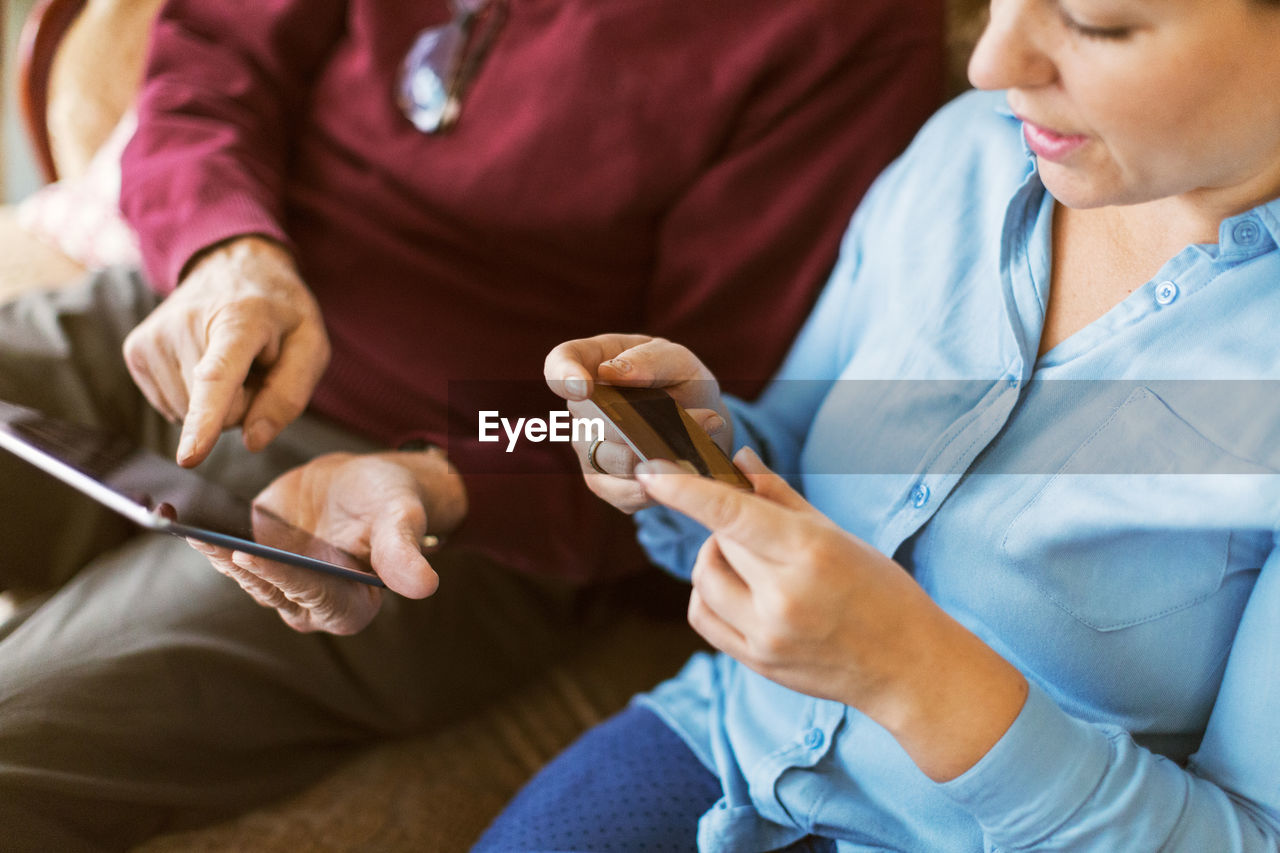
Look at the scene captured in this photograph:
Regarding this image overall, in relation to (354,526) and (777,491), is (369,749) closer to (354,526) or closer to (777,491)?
(354,526)

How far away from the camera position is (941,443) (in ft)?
2.12

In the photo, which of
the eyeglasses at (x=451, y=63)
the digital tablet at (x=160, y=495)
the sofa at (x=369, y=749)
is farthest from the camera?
the eyeglasses at (x=451, y=63)

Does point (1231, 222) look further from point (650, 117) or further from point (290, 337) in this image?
point (290, 337)

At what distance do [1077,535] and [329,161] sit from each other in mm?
860

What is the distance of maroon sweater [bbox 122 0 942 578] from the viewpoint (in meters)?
0.89

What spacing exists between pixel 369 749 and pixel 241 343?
1.35 feet

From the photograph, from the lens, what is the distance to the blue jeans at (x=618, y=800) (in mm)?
705

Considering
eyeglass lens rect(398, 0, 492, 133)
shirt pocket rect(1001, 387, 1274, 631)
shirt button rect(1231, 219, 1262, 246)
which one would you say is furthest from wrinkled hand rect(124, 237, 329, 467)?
shirt button rect(1231, 219, 1262, 246)

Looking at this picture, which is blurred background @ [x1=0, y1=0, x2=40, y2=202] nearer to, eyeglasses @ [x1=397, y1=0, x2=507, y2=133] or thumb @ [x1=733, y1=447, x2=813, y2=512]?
eyeglasses @ [x1=397, y1=0, x2=507, y2=133]

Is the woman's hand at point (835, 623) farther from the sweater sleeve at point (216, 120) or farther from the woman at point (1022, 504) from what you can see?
the sweater sleeve at point (216, 120)

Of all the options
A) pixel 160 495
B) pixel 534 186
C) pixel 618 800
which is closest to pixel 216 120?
pixel 534 186

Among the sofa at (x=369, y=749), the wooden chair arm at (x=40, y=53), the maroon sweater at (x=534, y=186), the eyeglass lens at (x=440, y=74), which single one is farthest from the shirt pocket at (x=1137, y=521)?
the wooden chair arm at (x=40, y=53)

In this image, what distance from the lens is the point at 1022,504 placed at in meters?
0.60

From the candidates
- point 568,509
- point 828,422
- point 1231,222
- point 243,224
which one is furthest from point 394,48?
point 1231,222
